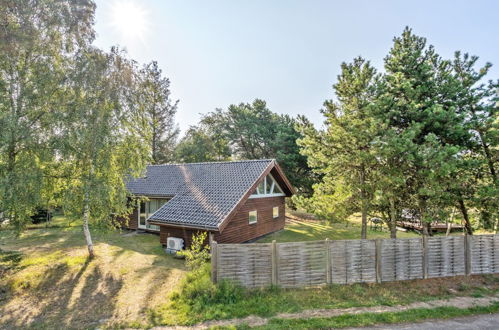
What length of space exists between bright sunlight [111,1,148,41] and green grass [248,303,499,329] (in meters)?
12.0

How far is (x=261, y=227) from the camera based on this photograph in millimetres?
14625

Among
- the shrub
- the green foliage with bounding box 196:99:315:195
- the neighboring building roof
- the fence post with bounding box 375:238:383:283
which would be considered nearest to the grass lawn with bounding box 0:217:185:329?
the shrub

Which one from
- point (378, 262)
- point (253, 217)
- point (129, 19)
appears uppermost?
point (129, 19)

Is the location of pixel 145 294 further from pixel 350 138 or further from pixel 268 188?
pixel 268 188

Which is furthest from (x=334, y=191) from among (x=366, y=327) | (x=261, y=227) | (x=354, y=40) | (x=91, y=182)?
(x=91, y=182)

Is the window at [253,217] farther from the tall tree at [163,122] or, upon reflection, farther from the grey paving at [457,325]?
the tall tree at [163,122]

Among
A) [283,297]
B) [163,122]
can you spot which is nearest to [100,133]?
[283,297]

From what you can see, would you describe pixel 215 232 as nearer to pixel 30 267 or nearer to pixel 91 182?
pixel 91 182

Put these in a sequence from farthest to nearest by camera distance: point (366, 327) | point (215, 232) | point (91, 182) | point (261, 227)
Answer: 1. point (261, 227)
2. point (215, 232)
3. point (91, 182)
4. point (366, 327)

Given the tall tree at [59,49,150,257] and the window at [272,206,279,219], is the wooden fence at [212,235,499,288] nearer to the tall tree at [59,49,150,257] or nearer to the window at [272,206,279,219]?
the tall tree at [59,49,150,257]

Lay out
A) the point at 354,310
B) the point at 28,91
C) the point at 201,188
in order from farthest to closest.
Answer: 1. the point at 201,188
2. the point at 28,91
3. the point at 354,310

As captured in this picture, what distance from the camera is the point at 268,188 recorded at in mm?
15727

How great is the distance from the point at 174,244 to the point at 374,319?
28.2 feet

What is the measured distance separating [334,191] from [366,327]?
6326mm
